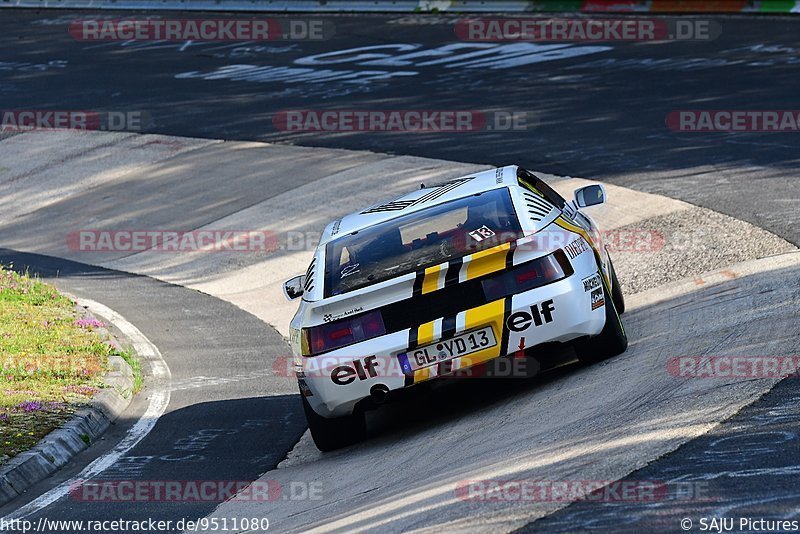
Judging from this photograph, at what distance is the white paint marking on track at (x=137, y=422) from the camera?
25.0ft

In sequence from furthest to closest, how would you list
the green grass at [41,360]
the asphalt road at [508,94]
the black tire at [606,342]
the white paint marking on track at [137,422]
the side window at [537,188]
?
the asphalt road at [508,94], the green grass at [41,360], the side window at [537,188], the black tire at [606,342], the white paint marking on track at [137,422]

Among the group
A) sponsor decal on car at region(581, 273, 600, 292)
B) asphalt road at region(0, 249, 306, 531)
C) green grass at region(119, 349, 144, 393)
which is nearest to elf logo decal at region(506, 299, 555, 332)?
sponsor decal on car at region(581, 273, 600, 292)

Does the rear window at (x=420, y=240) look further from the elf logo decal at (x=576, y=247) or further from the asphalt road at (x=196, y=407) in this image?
the asphalt road at (x=196, y=407)

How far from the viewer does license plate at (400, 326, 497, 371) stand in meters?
7.40

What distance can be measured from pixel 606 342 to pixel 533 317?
30.4 inches

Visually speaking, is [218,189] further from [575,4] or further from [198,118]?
[575,4]

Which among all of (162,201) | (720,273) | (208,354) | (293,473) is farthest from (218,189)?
(293,473)

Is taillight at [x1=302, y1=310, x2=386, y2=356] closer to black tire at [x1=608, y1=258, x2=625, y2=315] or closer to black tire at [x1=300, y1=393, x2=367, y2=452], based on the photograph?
black tire at [x1=300, y1=393, x2=367, y2=452]

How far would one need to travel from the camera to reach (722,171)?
14.0 meters

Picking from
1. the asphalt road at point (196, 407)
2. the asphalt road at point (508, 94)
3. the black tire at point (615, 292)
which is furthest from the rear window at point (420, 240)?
the asphalt road at point (508, 94)

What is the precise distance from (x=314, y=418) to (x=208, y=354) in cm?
369

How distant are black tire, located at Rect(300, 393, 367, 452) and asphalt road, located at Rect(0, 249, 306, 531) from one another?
1.23 feet

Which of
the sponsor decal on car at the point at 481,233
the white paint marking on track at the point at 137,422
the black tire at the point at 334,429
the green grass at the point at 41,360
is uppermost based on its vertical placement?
the sponsor decal on car at the point at 481,233

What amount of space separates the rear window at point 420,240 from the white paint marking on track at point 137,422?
1985 millimetres
